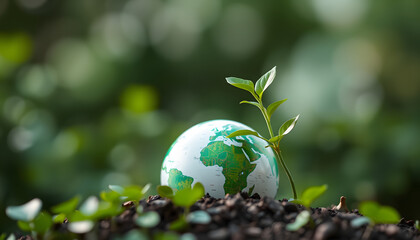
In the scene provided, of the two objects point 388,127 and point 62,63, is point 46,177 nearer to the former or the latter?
point 62,63

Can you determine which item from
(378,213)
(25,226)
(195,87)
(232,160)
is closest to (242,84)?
(232,160)

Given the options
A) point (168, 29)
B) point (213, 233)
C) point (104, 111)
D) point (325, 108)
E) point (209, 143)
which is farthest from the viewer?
point (168, 29)

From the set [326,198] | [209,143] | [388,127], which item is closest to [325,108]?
[388,127]

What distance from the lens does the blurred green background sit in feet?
11.5

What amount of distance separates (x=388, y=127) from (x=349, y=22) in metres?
1.33

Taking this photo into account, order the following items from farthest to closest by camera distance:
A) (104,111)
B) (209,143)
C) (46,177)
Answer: (104,111)
(46,177)
(209,143)

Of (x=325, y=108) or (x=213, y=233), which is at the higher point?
(x=325, y=108)

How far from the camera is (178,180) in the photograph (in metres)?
1.14

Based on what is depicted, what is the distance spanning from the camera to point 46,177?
3.44 meters

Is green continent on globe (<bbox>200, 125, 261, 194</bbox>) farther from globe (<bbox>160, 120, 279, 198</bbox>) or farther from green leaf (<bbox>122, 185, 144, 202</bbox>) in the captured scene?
green leaf (<bbox>122, 185, 144, 202</bbox>)

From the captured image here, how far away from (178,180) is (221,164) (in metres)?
0.11

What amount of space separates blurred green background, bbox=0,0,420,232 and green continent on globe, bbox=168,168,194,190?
223 centimetres

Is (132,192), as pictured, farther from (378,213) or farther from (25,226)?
(378,213)

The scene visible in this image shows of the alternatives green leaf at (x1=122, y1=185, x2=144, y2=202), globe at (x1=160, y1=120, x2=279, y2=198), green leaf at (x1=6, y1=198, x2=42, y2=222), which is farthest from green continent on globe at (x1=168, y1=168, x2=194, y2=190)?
green leaf at (x1=6, y1=198, x2=42, y2=222)
